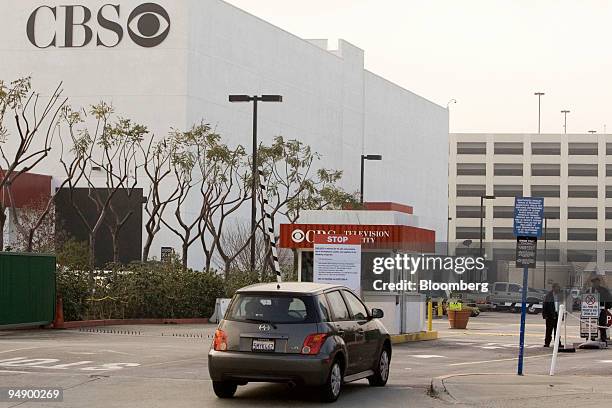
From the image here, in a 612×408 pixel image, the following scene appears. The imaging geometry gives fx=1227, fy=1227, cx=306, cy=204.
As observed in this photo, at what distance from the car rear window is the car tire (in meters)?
0.73

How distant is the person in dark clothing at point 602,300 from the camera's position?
31.5 meters

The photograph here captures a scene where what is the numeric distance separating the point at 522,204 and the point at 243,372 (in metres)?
6.39

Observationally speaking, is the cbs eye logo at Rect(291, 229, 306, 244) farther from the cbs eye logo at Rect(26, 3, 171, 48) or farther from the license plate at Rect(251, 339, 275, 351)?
the cbs eye logo at Rect(26, 3, 171, 48)

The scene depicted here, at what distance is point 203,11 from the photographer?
68562 millimetres

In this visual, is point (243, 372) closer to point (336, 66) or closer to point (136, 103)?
point (136, 103)

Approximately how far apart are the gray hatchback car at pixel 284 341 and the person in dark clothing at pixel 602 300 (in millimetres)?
15780

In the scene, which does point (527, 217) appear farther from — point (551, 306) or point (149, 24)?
point (149, 24)

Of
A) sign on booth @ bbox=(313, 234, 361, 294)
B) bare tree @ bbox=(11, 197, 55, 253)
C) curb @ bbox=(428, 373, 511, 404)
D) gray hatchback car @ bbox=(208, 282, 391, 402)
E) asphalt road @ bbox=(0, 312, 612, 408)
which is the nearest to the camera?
gray hatchback car @ bbox=(208, 282, 391, 402)

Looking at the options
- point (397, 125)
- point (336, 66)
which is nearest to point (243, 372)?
point (336, 66)

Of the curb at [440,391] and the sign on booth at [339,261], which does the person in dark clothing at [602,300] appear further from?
the curb at [440,391]

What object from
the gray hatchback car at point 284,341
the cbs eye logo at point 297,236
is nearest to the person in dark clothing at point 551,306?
the cbs eye logo at point 297,236

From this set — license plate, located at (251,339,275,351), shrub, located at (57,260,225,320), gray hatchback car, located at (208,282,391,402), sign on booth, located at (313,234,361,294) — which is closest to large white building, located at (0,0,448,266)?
shrub, located at (57,260,225,320)

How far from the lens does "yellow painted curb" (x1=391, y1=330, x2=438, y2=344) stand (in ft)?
99.9

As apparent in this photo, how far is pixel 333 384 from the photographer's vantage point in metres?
16.3
